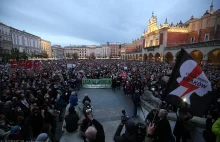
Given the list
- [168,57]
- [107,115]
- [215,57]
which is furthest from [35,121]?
[168,57]

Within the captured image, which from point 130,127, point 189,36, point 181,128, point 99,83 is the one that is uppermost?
point 189,36

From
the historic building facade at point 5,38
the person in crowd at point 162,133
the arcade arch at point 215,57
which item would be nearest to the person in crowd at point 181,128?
the person in crowd at point 162,133

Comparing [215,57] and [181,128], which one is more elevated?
[215,57]

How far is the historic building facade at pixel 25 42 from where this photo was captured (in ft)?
182

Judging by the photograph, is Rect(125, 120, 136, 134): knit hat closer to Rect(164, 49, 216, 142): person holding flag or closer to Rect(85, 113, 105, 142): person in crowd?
Rect(85, 113, 105, 142): person in crowd

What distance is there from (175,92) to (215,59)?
33.3m

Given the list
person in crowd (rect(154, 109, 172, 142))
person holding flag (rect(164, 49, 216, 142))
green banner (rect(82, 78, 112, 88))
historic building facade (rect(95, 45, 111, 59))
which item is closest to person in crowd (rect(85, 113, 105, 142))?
person in crowd (rect(154, 109, 172, 142))

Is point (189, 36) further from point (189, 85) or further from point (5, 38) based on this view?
point (5, 38)

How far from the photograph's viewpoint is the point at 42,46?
88.2 metres

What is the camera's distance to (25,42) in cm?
6475

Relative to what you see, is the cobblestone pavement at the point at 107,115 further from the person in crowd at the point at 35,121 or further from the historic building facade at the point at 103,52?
the historic building facade at the point at 103,52

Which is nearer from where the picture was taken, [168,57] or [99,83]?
[99,83]

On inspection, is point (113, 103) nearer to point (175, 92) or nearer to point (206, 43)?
point (175, 92)

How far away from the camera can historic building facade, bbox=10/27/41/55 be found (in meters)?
55.5
